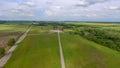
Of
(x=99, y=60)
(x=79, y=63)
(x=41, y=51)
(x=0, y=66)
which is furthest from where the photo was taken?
(x=41, y=51)

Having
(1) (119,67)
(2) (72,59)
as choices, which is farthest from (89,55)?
(1) (119,67)

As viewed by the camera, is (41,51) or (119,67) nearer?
(119,67)

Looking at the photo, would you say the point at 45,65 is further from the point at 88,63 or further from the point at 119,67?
the point at 119,67

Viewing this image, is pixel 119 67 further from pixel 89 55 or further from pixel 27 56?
pixel 27 56

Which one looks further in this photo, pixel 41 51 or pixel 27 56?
pixel 41 51

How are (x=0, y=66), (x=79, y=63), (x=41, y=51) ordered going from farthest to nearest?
(x=41, y=51) → (x=79, y=63) → (x=0, y=66)

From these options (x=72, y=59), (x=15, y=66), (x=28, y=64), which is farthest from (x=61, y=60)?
(x=15, y=66)

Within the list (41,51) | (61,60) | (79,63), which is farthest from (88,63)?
(41,51)

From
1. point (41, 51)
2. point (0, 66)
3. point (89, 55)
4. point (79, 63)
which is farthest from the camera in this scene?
point (41, 51)

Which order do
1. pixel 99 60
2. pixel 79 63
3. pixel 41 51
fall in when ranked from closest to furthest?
pixel 79 63 → pixel 99 60 → pixel 41 51
